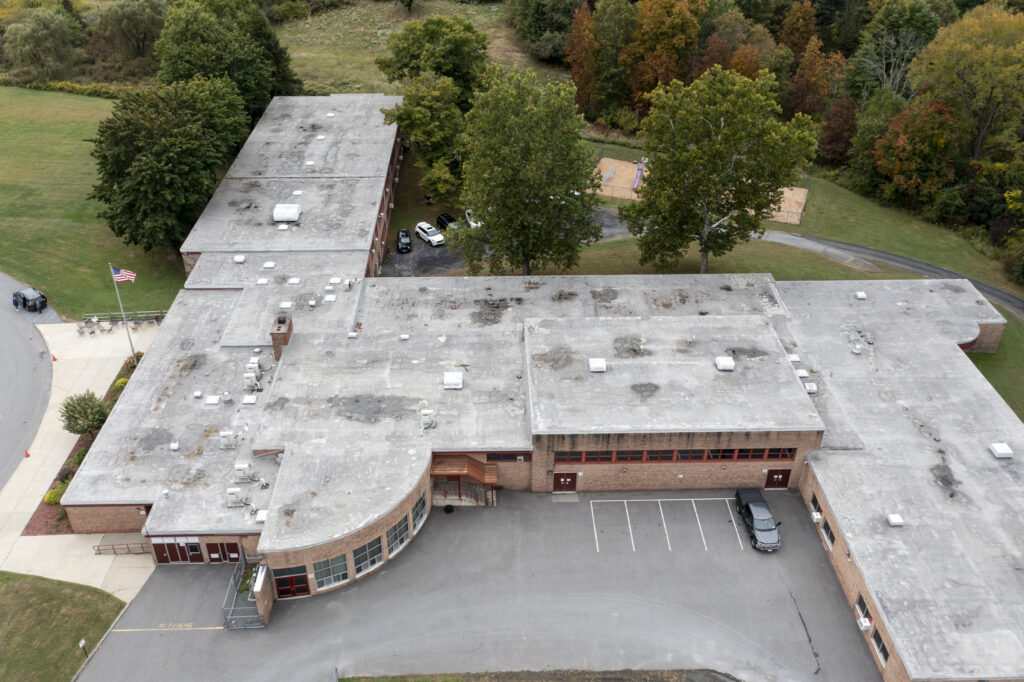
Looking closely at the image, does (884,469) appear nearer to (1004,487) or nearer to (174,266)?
(1004,487)

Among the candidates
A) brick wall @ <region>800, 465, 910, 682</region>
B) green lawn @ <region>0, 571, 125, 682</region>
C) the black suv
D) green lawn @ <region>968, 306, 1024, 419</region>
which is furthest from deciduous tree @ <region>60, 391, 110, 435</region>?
green lawn @ <region>968, 306, 1024, 419</region>

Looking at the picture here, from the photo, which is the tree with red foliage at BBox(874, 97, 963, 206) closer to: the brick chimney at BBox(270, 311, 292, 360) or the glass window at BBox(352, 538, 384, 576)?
the brick chimney at BBox(270, 311, 292, 360)

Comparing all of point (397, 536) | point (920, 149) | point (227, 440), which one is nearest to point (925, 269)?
point (920, 149)

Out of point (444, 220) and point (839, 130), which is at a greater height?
point (839, 130)

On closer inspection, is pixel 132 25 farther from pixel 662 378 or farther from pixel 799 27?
pixel 662 378

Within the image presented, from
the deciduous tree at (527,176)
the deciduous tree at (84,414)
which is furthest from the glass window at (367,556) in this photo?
the deciduous tree at (527,176)

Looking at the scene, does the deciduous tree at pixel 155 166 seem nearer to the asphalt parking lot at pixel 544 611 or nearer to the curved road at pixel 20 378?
the curved road at pixel 20 378
